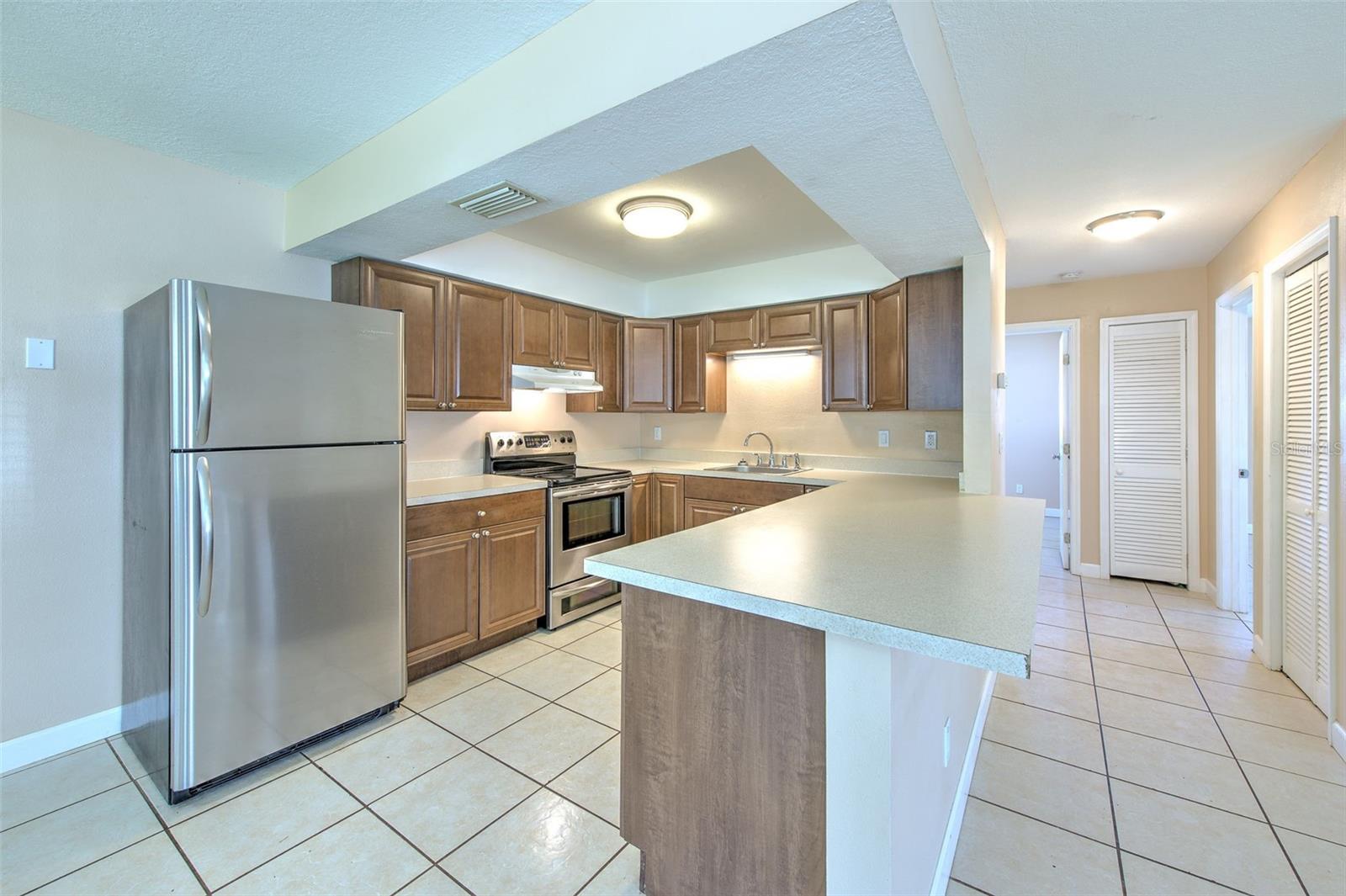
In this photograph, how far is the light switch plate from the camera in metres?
2.09

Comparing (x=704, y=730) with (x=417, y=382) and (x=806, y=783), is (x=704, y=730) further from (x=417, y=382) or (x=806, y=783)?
(x=417, y=382)

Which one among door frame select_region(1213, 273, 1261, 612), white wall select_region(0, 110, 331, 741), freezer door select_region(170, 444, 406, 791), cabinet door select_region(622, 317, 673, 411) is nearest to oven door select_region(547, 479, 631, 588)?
cabinet door select_region(622, 317, 673, 411)

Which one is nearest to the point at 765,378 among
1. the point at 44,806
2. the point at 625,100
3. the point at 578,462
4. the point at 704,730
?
the point at 578,462

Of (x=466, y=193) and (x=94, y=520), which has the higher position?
(x=466, y=193)

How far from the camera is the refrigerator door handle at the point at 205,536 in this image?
1854 mm

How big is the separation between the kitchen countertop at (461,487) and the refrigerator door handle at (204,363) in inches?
33.9

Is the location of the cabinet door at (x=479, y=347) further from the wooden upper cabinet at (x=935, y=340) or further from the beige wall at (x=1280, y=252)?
the beige wall at (x=1280, y=252)

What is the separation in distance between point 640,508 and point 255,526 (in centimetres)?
239

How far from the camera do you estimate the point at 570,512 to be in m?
3.48

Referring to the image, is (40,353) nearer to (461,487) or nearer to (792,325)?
(461,487)

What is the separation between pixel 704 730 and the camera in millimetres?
1346

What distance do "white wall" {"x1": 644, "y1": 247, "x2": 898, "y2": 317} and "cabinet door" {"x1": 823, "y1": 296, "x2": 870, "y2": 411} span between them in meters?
0.12

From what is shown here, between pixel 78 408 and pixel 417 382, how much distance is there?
1.25m

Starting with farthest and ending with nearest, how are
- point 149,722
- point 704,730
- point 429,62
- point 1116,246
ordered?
point 1116,246
point 149,722
point 429,62
point 704,730
